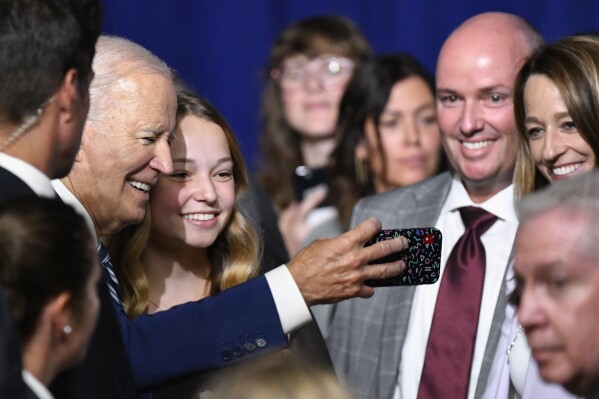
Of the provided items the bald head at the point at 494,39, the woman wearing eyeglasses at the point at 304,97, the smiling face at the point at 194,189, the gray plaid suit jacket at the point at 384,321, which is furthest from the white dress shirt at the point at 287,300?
the woman wearing eyeglasses at the point at 304,97

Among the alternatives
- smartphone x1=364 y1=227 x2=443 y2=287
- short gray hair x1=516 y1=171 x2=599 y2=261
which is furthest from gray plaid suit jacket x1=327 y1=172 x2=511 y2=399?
short gray hair x1=516 y1=171 x2=599 y2=261

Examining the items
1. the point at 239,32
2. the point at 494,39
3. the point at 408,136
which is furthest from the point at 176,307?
the point at 239,32

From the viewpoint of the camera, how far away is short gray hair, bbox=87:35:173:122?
2.29 meters

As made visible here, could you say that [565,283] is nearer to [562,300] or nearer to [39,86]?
[562,300]

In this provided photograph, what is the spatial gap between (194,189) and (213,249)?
18cm

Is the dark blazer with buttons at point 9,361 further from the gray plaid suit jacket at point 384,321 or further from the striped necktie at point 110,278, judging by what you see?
the gray plaid suit jacket at point 384,321

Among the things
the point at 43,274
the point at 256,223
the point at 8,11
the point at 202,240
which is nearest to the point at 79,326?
the point at 43,274

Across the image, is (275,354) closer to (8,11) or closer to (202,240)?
(202,240)

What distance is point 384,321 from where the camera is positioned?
2812 millimetres

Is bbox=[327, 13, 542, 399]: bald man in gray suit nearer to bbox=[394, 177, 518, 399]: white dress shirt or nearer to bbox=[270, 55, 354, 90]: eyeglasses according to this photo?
bbox=[394, 177, 518, 399]: white dress shirt

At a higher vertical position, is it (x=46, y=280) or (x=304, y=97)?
(x=46, y=280)

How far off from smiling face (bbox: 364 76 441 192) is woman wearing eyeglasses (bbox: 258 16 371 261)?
479 millimetres

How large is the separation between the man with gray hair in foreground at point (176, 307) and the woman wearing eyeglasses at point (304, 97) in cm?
189

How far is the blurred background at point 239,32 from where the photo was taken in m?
4.82
